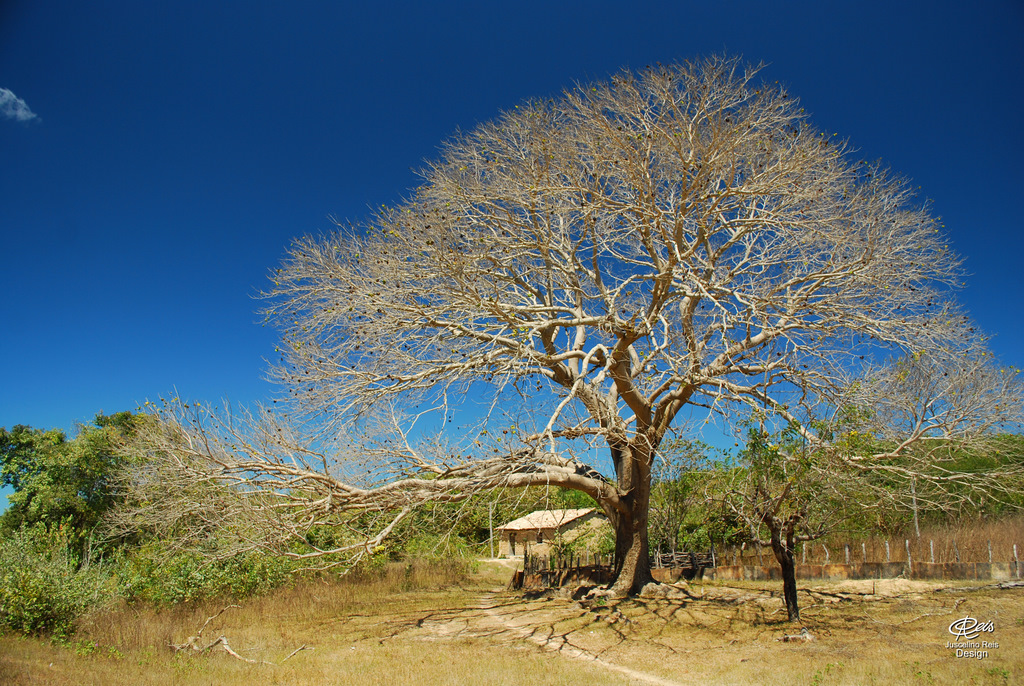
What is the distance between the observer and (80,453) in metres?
16.1

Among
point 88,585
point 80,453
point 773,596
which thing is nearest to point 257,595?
point 88,585

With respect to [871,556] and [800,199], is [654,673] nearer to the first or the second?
[800,199]

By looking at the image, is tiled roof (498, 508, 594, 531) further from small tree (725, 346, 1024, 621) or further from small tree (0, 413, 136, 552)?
small tree (0, 413, 136, 552)

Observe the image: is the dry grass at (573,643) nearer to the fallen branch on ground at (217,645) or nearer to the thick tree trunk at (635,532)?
the fallen branch on ground at (217,645)

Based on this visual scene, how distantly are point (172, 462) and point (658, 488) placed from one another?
35.1ft

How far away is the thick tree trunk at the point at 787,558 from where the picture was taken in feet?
27.1

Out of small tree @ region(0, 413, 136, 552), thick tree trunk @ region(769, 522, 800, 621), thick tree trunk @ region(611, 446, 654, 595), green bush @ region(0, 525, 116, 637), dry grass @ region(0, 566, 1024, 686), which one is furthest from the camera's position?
small tree @ region(0, 413, 136, 552)

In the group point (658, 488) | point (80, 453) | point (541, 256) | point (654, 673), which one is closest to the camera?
point (654, 673)

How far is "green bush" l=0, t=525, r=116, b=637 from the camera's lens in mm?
8438

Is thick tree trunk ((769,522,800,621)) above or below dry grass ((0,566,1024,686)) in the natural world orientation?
above

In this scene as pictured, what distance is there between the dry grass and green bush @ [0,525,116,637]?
1.12 ft
